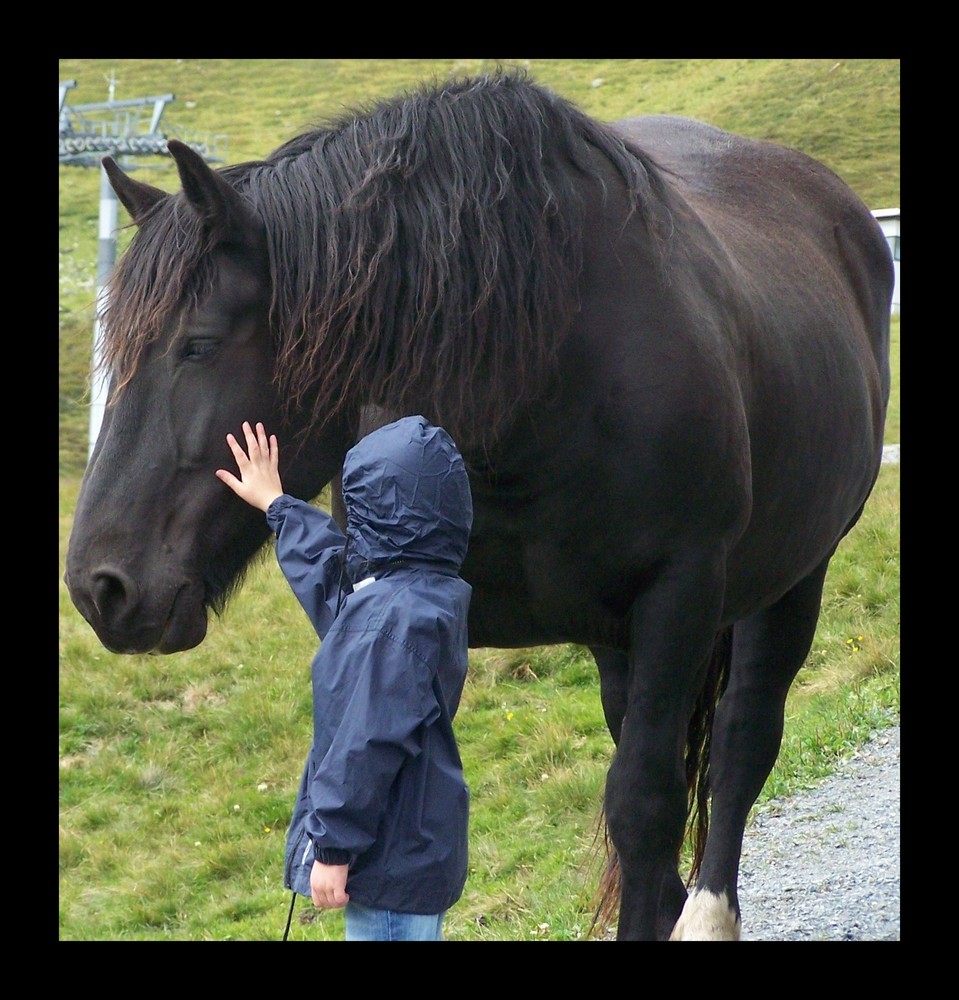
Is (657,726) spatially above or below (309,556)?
below

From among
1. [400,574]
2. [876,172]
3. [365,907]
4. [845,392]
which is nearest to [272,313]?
[400,574]

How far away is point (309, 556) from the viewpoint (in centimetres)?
262

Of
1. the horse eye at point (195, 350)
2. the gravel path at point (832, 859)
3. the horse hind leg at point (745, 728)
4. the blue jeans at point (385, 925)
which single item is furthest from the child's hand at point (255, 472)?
the gravel path at point (832, 859)

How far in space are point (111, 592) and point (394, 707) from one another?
0.72 m

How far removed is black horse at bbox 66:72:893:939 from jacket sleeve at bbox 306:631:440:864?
579 millimetres

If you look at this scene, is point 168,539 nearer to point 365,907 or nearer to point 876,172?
point 365,907

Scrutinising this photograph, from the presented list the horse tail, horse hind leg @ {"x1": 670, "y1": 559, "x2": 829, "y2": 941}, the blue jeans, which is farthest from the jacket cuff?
the horse tail

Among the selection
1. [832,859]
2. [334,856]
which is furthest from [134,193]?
[832,859]

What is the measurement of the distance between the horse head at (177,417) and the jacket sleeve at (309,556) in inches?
5.8

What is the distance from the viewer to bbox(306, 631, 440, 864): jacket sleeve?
225cm

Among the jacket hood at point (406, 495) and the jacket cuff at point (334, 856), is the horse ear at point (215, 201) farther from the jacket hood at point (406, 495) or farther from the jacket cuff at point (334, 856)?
the jacket cuff at point (334, 856)

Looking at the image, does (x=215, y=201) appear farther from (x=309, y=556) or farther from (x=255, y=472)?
(x=309, y=556)

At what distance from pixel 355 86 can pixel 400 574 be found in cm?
→ 4590

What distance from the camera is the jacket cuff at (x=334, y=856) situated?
7.50 ft
